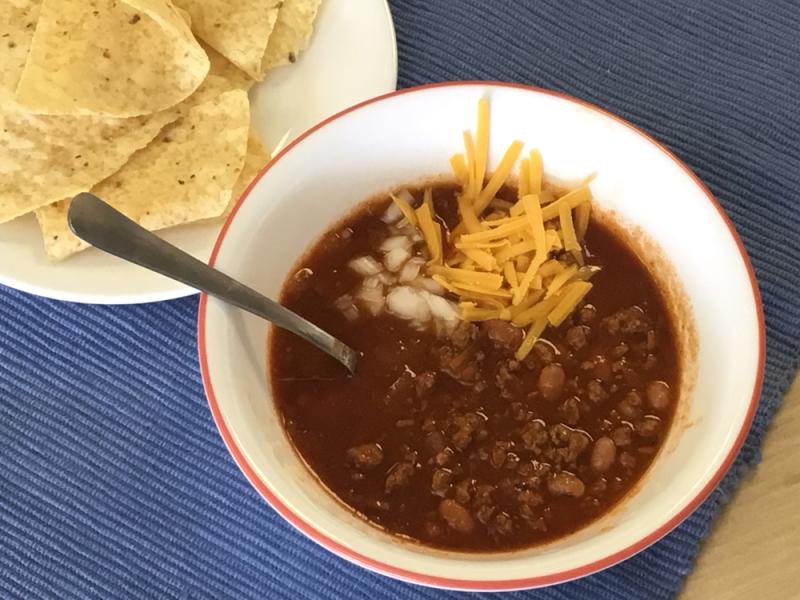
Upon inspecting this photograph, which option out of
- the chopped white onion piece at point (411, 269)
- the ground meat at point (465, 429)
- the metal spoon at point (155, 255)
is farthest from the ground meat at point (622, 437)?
the metal spoon at point (155, 255)

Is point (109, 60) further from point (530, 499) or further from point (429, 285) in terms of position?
point (530, 499)

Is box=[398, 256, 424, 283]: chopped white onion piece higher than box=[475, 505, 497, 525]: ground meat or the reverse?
higher

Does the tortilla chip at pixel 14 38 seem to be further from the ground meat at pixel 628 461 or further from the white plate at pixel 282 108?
the ground meat at pixel 628 461

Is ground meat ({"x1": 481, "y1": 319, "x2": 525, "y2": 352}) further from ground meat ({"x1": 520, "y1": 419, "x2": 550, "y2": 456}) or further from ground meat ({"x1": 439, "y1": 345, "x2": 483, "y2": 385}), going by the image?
ground meat ({"x1": 520, "y1": 419, "x2": 550, "y2": 456})

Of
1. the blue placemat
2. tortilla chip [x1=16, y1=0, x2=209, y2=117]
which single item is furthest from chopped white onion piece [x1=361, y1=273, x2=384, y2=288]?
tortilla chip [x1=16, y1=0, x2=209, y2=117]

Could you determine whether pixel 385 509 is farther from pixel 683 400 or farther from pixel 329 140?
pixel 329 140

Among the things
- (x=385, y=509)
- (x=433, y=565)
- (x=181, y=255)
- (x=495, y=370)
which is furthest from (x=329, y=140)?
(x=433, y=565)

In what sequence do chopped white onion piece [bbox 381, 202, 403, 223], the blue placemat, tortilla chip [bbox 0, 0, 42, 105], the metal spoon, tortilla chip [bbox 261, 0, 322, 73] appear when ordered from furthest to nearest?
tortilla chip [bbox 261, 0, 322, 73], tortilla chip [bbox 0, 0, 42, 105], chopped white onion piece [bbox 381, 202, 403, 223], the blue placemat, the metal spoon
